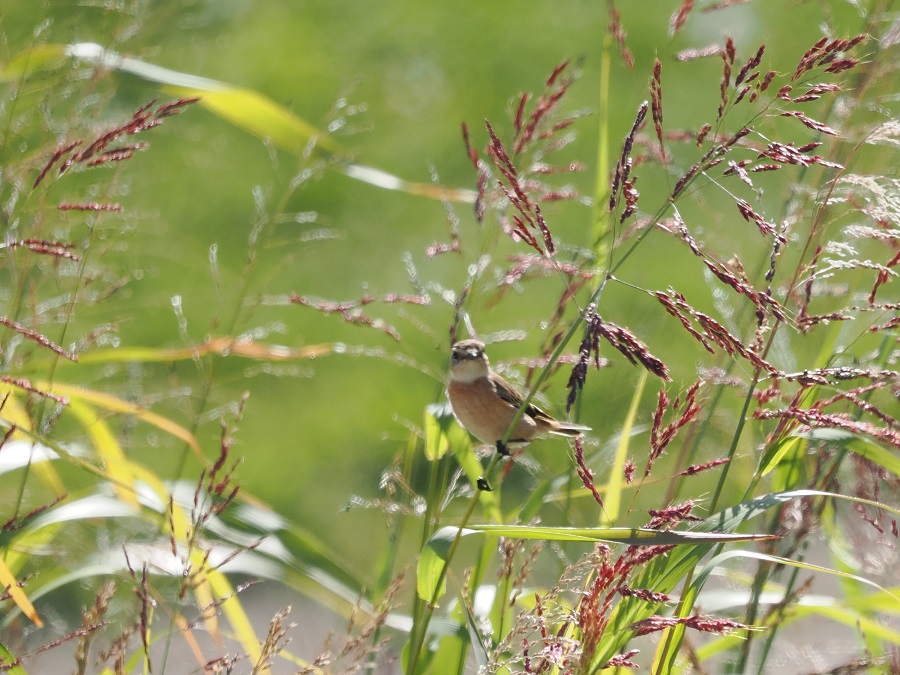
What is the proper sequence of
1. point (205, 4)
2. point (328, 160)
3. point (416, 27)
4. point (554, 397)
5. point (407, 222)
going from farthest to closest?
1. point (416, 27)
2. point (205, 4)
3. point (407, 222)
4. point (554, 397)
5. point (328, 160)

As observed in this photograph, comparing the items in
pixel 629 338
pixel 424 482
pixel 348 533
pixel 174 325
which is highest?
pixel 629 338

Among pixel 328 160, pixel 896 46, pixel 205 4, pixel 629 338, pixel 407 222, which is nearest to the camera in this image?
pixel 629 338

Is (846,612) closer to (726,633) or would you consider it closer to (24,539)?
(726,633)

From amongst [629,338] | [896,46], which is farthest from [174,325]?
[629,338]

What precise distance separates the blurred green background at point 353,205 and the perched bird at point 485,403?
17.3 inches

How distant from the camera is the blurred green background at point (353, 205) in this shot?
511cm

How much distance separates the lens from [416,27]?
7922 millimetres

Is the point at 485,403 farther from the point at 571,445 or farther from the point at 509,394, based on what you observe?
the point at 571,445

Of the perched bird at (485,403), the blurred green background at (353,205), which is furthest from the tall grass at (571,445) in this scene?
the blurred green background at (353,205)

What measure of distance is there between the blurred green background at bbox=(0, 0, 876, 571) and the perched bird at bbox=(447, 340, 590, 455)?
0.44 meters

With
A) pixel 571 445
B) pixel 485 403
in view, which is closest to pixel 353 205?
pixel 485 403

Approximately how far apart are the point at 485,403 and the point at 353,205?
3563 millimetres

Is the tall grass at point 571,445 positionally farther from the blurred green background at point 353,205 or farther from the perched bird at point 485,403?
the blurred green background at point 353,205

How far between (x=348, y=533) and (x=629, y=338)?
136 inches
